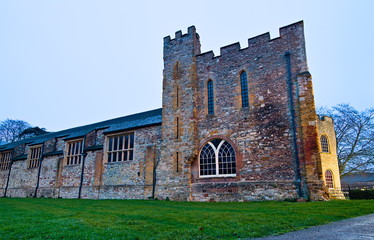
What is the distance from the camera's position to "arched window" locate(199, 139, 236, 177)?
1730 cm

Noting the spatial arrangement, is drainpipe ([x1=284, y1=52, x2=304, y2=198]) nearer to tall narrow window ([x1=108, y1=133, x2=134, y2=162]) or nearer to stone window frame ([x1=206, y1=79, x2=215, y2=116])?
stone window frame ([x1=206, y1=79, x2=215, y2=116])

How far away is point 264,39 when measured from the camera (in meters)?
18.0

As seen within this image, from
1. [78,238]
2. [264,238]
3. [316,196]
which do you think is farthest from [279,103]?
[78,238]

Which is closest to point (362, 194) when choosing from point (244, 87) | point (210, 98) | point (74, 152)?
point (244, 87)

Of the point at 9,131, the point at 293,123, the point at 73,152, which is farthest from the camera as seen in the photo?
the point at 9,131

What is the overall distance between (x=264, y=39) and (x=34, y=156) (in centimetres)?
2715

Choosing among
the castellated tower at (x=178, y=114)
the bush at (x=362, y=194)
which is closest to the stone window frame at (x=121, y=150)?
the castellated tower at (x=178, y=114)

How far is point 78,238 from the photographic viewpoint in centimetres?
602

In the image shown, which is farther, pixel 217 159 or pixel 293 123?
pixel 217 159

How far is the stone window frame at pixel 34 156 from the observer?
29.0 meters

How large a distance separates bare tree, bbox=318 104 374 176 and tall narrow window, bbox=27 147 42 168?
1369 inches

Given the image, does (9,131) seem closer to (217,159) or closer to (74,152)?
(74,152)

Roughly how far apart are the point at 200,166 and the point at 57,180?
618 inches

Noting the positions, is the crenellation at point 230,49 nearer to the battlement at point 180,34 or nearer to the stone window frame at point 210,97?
the stone window frame at point 210,97
